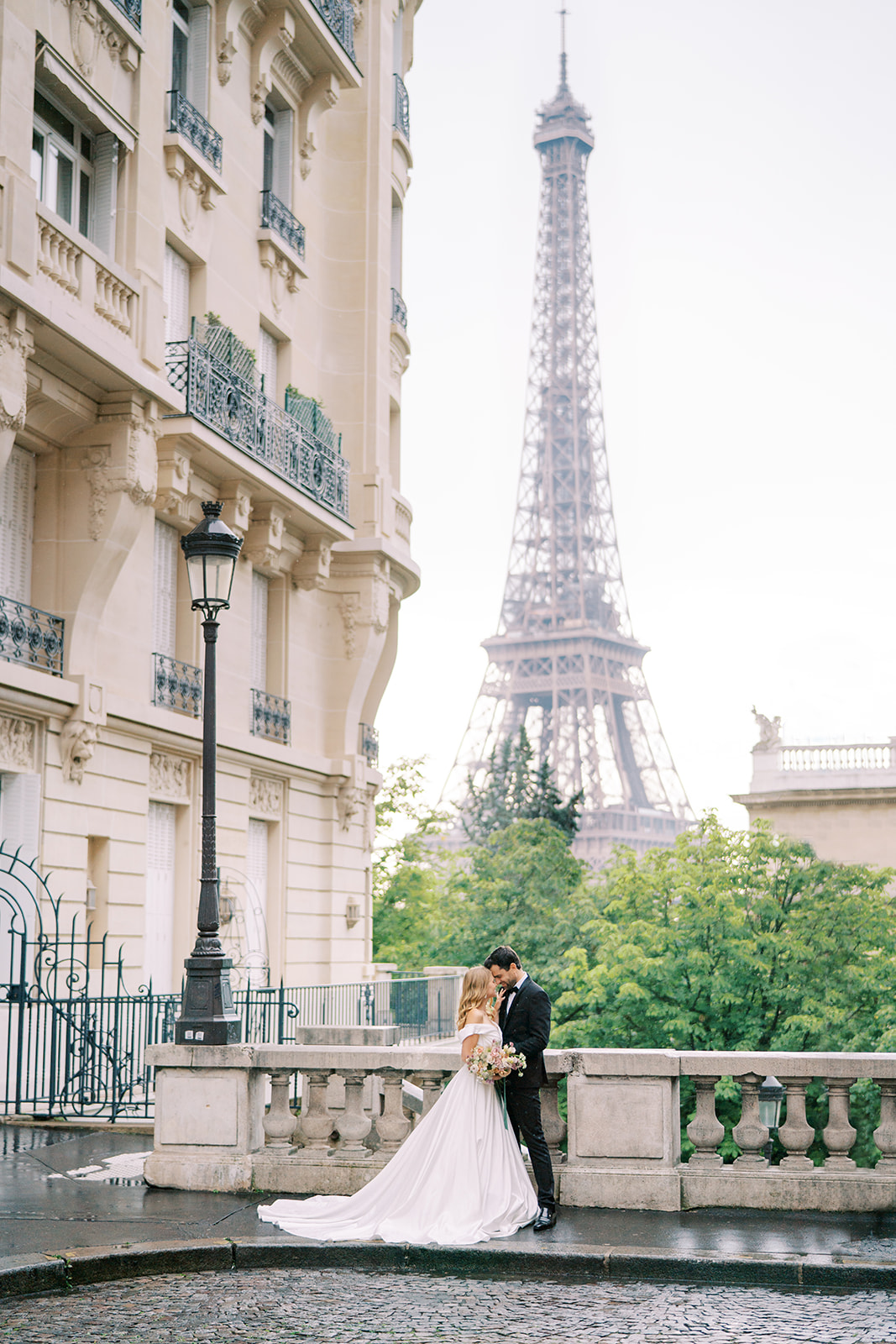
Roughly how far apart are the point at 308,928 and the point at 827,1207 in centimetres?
1613

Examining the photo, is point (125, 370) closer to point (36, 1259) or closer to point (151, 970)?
point (151, 970)

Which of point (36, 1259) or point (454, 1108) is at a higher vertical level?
point (454, 1108)

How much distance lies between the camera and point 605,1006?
98.2 ft

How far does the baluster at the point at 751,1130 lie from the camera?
9.87 metres

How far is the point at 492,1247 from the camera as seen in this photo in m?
8.84

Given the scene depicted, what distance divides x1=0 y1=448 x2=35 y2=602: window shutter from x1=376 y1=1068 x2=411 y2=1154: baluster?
8.93m

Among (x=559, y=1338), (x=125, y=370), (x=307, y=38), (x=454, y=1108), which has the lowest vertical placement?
(x=559, y=1338)

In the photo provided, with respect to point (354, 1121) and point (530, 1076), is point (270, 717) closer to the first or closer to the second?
point (354, 1121)

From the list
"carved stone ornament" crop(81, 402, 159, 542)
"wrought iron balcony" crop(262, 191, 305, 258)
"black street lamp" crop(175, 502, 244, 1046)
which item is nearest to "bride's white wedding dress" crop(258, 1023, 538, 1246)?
"black street lamp" crop(175, 502, 244, 1046)

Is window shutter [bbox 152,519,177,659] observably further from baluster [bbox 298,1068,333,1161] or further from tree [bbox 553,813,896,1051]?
tree [bbox 553,813,896,1051]

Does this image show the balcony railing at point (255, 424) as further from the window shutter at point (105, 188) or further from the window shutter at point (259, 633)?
the window shutter at point (105, 188)

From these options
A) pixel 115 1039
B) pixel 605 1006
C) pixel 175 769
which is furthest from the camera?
pixel 605 1006

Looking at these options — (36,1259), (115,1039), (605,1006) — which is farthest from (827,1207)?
(605,1006)

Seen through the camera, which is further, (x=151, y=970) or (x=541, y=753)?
(x=541, y=753)
